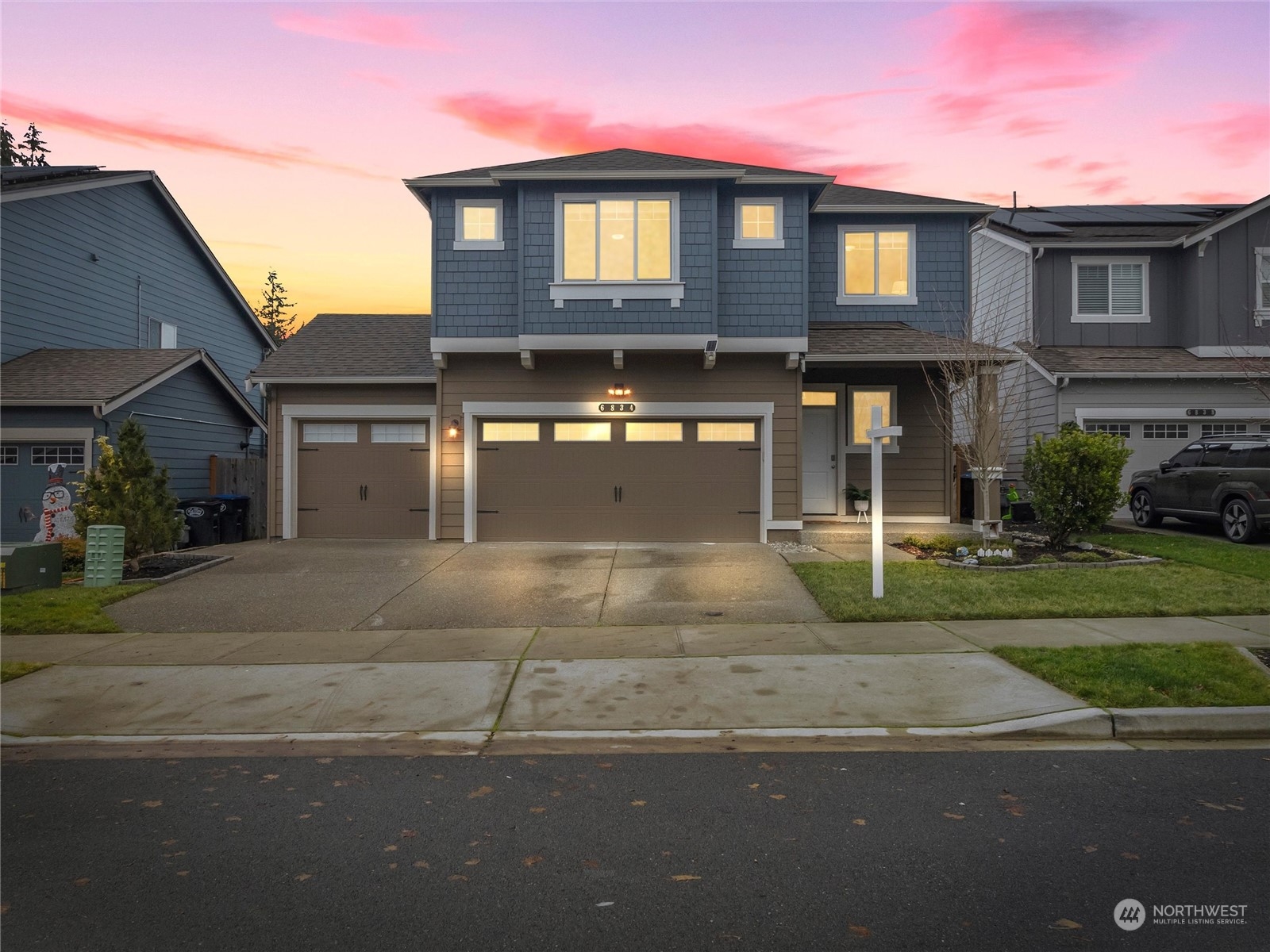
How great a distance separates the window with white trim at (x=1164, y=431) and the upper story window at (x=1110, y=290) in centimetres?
300

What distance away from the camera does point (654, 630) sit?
9148 mm

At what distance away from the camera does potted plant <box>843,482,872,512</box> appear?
1758 cm

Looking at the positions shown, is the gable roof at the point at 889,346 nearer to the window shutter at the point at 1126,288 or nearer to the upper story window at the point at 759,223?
the upper story window at the point at 759,223

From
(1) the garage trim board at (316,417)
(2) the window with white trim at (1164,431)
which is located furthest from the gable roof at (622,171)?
(2) the window with white trim at (1164,431)

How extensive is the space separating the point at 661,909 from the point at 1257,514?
14.9m

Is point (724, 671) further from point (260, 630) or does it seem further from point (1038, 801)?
point (260, 630)

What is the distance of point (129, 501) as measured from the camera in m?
12.9

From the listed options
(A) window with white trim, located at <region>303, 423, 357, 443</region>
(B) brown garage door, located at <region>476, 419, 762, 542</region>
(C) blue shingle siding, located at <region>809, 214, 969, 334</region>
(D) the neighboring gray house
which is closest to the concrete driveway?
(B) brown garage door, located at <region>476, 419, 762, 542</region>

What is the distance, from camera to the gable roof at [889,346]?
49.6ft

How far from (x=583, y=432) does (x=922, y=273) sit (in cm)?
821

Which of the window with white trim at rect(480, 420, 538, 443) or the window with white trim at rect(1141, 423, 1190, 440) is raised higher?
the window with white trim at rect(1141, 423, 1190, 440)

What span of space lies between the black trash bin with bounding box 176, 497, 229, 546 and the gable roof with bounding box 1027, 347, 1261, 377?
19.0 metres

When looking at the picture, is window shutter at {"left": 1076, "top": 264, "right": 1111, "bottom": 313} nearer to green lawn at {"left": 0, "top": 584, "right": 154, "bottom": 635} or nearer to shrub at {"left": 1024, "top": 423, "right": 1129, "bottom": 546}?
shrub at {"left": 1024, "top": 423, "right": 1129, "bottom": 546}

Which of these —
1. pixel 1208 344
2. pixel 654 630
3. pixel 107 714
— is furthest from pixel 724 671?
pixel 1208 344
